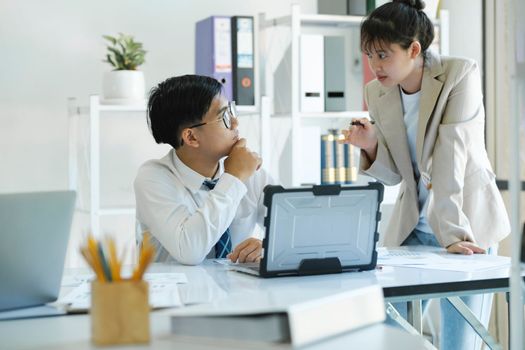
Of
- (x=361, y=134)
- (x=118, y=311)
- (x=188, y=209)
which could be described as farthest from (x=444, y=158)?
(x=118, y=311)

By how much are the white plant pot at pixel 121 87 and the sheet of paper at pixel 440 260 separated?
141 centimetres

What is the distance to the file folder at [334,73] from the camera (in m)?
3.54

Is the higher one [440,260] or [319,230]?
[319,230]

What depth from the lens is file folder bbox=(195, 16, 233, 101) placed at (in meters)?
3.37

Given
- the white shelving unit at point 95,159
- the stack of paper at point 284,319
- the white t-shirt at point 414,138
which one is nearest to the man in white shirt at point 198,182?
the white t-shirt at point 414,138

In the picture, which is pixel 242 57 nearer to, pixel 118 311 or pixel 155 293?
pixel 155 293

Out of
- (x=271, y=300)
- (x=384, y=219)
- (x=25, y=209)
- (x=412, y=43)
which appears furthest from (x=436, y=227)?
(x=384, y=219)

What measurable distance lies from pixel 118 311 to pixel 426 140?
1437 mm

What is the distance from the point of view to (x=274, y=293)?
149 cm

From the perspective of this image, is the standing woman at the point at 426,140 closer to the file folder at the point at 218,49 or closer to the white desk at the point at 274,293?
the white desk at the point at 274,293

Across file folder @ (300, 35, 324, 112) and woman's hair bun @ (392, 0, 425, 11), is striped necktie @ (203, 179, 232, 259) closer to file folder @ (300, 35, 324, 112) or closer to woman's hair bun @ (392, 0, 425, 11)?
woman's hair bun @ (392, 0, 425, 11)

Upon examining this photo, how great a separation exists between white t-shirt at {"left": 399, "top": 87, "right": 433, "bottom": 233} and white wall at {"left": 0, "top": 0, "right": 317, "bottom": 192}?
1.41 meters

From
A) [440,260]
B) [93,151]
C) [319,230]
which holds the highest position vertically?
[93,151]

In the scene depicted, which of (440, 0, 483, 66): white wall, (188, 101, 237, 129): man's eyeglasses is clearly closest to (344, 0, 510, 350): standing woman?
(188, 101, 237, 129): man's eyeglasses
